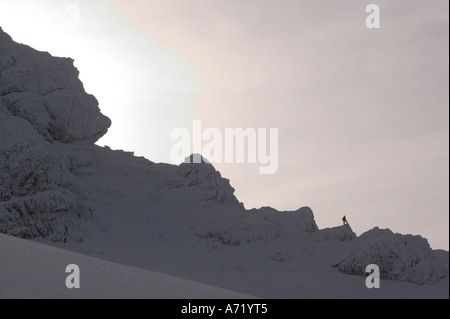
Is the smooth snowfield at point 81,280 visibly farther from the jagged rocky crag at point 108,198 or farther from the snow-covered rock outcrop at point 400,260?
the snow-covered rock outcrop at point 400,260

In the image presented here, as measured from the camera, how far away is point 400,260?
24.9 m

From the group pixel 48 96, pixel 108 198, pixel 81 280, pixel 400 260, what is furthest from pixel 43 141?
pixel 81 280

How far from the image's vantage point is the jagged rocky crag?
82.4ft

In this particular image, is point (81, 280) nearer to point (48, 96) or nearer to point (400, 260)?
point (400, 260)

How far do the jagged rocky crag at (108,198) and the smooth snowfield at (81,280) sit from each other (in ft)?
50.9

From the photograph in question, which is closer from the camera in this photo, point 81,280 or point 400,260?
point 81,280

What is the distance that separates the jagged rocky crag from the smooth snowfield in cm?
1552

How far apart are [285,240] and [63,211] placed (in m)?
13.8

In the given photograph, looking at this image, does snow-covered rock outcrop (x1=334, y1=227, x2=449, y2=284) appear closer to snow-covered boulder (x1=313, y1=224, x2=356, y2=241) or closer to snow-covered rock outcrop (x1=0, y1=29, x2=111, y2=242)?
snow-covered boulder (x1=313, y1=224, x2=356, y2=241)

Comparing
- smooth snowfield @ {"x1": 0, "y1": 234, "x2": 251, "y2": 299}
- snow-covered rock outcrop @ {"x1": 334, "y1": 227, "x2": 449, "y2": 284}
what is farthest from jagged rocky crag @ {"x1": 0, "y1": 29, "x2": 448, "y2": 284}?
smooth snowfield @ {"x1": 0, "y1": 234, "x2": 251, "y2": 299}

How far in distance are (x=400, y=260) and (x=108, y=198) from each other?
17639 millimetres
